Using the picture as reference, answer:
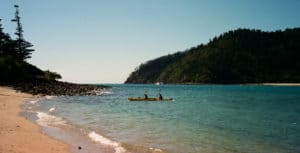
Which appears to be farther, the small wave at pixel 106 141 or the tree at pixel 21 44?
the tree at pixel 21 44

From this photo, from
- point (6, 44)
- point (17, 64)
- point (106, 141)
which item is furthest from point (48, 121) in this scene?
point (6, 44)

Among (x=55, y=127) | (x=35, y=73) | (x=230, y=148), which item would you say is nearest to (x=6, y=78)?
(x=35, y=73)

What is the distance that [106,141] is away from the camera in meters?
20.0

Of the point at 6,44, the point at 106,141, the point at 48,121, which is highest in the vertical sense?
the point at 6,44

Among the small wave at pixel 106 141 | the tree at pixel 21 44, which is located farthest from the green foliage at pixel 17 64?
the small wave at pixel 106 141

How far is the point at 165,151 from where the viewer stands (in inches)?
699

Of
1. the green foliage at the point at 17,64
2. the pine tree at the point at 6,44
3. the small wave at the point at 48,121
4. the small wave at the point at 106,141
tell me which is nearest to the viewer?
the small wave at the point at 106,141

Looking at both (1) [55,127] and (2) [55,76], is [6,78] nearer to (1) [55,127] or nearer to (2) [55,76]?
(2) [55,76]

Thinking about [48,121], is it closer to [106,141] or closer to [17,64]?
[106,141]

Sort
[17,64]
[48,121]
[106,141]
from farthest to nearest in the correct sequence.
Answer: [17,64]
[48,121]
[106,141]

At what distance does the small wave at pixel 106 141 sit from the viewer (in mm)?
17603

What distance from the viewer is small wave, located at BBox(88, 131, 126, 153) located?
17.6 m

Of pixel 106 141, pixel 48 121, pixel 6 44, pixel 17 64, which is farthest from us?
pixel 6 44

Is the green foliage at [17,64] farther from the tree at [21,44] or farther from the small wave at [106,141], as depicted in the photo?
the small wave at [106,141]
